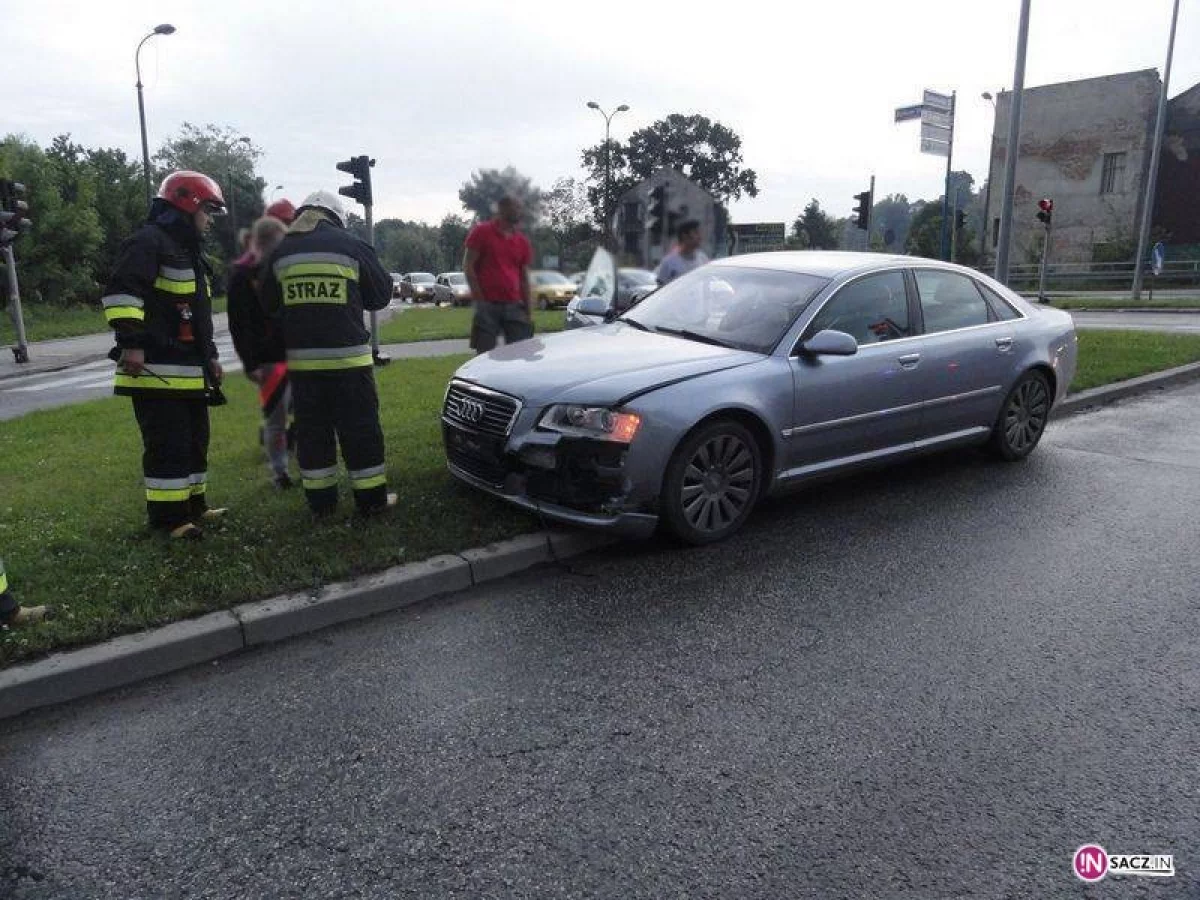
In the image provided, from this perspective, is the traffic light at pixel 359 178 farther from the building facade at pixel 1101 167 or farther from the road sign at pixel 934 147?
the building facade at pixel 1101 167

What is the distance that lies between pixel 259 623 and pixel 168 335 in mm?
1719

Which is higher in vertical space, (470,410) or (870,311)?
(870,311)

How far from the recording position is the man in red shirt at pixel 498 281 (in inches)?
233

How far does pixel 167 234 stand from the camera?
457 centimetres

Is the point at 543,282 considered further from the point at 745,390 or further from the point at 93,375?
the point at 93,375

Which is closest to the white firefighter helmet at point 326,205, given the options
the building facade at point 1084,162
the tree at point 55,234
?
the tree at point 55,234

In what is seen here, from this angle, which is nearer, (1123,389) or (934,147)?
(1123,389)

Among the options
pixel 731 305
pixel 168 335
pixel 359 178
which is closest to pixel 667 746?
pixel 168 335

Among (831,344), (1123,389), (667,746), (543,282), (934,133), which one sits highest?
(934,133)

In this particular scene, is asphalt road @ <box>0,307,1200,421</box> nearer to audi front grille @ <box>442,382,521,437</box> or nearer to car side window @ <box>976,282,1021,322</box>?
audi front grille @ <box>442,382,521,437</box>

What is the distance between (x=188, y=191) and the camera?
181 inches

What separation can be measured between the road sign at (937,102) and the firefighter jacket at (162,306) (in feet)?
65.1

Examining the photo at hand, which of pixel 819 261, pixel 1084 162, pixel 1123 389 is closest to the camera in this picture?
pixel 819 261

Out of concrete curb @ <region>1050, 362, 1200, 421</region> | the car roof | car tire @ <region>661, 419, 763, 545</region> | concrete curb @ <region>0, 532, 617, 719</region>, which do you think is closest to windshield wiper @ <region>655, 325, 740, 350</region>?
car tire @ <region>661, 419, 763, 545</region>
